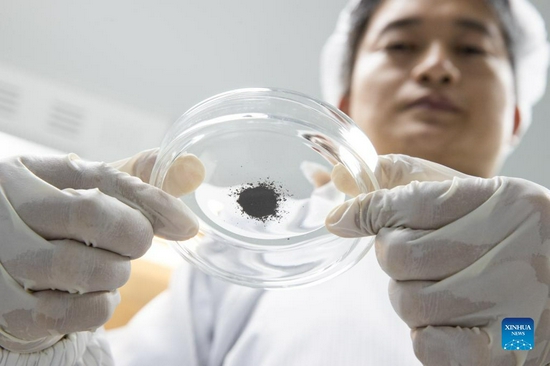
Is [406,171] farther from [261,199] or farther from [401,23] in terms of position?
[401,23]

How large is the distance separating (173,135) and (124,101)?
3.67 feet

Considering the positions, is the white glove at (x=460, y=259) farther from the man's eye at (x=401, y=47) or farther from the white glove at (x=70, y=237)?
the man's eye at (x=401, y=47)

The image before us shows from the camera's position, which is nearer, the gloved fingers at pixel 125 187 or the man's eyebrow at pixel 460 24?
the gloved fingers at pixel 125 187

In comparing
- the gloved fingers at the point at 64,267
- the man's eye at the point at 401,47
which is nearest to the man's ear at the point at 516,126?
the man's eye at the point at 401,47

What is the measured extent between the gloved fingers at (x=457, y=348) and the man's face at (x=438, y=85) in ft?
1.88

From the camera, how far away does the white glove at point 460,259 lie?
1.99ft

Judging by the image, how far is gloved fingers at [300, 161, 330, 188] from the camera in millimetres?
734

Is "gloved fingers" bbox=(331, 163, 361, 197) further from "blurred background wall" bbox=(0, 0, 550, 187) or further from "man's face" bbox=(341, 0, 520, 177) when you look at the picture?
"blurred background wall" bbox=(0, 0, 550, 187)

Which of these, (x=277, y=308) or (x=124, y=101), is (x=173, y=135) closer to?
(x=277, y=308)

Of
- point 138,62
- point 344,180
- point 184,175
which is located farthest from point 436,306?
point 138,62

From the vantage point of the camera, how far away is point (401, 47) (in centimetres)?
126

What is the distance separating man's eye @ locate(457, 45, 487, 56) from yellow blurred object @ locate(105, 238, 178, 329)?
90 cm

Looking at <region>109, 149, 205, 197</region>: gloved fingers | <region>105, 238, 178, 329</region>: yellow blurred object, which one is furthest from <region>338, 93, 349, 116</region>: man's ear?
<region>109, 149, 205, 197</region>: gloved fingers

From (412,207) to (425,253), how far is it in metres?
0.05
